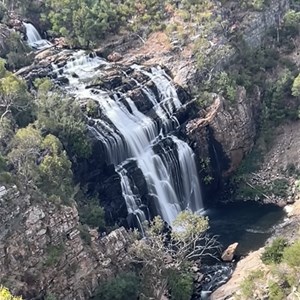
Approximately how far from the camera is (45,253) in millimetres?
32688

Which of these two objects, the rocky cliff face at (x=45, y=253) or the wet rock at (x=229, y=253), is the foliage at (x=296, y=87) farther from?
the rocky cliff face at (x=45, y=253)

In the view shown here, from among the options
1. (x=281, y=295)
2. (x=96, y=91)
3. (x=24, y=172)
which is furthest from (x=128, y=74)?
(x=281, y=295)

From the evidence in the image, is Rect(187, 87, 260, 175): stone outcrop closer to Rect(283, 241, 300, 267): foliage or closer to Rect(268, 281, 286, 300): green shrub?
Rect(283, 241, 300, 267): foliage

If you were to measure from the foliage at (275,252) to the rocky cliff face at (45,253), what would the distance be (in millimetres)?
9503

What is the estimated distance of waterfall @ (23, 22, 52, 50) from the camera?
56625mm

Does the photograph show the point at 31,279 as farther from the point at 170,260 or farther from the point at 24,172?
the point at 170,260

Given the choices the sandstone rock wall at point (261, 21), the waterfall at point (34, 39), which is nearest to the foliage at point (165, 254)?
the waterfall at point (34, 39)

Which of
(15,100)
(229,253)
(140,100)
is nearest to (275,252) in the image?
(229,253)

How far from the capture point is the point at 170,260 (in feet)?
125

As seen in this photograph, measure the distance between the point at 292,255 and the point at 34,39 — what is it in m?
36.8

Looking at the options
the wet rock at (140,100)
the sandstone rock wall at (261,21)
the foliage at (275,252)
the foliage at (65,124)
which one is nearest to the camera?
the foliage at (275,252)

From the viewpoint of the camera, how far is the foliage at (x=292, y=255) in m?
31.1

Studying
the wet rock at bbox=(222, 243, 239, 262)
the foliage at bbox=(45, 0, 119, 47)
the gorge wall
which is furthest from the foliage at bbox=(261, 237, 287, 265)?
the foliage at bbox=(45, 0, 119, 47)

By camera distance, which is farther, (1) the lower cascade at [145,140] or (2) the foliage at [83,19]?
(2) the foliage at [83,19]
